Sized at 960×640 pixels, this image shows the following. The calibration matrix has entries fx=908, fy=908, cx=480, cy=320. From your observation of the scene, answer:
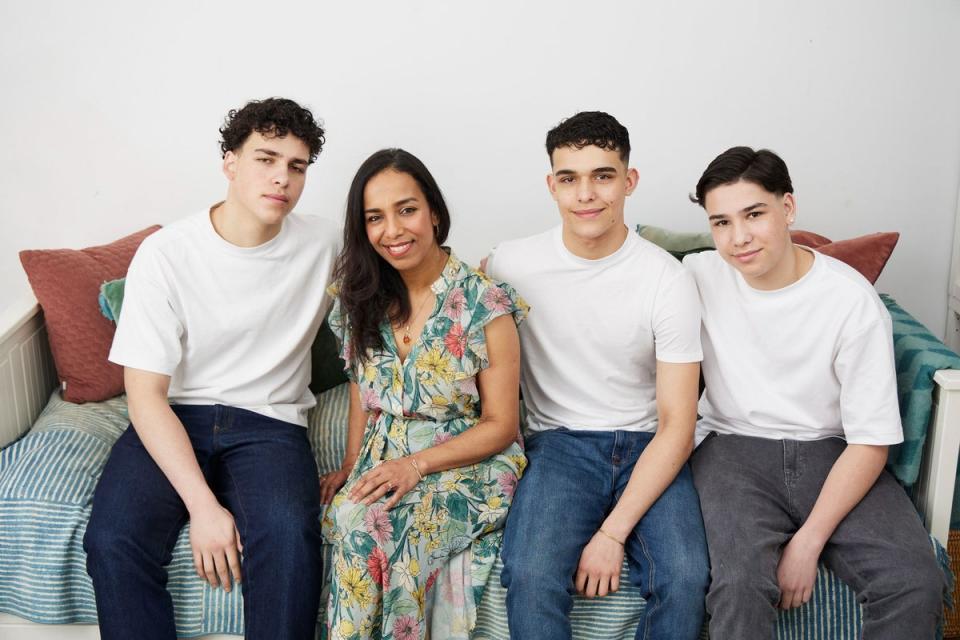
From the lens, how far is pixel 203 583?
1.68 meters

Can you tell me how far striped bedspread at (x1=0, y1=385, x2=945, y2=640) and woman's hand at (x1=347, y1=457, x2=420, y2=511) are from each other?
0.17 metres

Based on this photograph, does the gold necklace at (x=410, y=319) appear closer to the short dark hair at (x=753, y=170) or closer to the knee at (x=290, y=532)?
the knee at (x=290, y=532)

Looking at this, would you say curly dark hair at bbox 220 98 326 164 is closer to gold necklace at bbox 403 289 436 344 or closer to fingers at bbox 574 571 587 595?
gold necklace at bbox 403 289 436 344

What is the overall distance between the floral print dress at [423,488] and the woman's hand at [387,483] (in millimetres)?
16

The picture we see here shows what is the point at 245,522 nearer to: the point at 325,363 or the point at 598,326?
the point at 325,363

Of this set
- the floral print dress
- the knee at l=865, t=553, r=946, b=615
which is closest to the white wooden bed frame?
the knee at l=865, t=553, r=946, b=615

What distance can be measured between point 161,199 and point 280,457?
1.05 m

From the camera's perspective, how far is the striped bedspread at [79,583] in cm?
161

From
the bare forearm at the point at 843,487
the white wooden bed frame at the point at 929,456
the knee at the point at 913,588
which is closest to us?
the knee at the point at 913,588

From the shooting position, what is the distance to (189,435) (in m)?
1.83

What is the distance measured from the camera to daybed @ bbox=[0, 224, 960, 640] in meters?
1.63

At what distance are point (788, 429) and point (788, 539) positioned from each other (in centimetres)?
23

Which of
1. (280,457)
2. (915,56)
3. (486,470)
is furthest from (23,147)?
(915,56)

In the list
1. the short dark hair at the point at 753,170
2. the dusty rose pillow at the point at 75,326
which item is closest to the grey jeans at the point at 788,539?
the short dark hair at the point at 753,170
